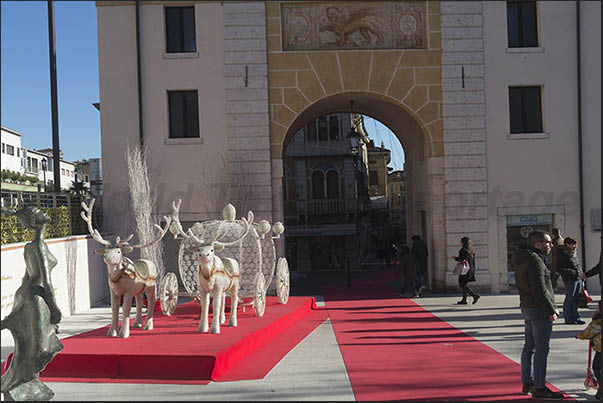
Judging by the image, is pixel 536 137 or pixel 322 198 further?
pixel 322 198

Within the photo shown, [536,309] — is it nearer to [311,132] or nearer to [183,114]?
[183,114]

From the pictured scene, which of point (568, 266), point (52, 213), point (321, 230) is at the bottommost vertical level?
point (321, 230)

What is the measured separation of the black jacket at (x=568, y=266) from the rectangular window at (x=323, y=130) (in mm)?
25177

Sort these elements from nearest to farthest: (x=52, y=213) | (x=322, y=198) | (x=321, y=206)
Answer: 1. (x=52, y=213)
2. (x=321, y=206)
3. (x=322, y=198)

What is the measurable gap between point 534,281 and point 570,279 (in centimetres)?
553

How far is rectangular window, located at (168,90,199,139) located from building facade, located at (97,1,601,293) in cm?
4

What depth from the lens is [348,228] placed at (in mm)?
34625

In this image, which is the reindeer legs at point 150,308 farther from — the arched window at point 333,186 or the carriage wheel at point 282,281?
the arched window at point 333,186

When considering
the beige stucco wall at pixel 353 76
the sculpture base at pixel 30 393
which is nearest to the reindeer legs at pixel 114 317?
the sculpture base at pixel 30 393

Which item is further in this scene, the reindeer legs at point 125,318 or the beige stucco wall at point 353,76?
the beige stucco wall at point 353,76

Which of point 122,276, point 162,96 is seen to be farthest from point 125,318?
point 162,96

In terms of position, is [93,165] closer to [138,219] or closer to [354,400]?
[138,219]

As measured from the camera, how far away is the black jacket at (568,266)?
12087 mm

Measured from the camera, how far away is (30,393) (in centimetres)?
709
